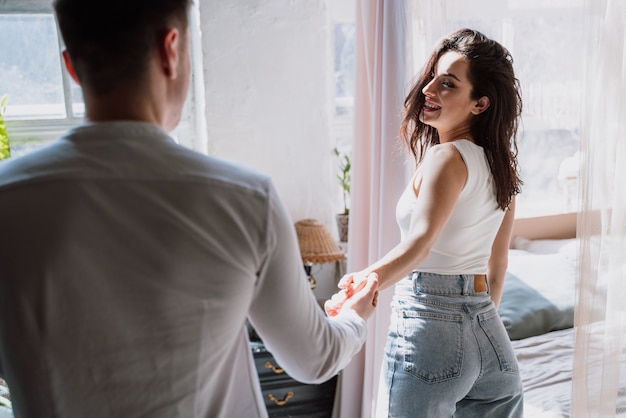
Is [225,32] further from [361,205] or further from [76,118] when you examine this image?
[361,205]

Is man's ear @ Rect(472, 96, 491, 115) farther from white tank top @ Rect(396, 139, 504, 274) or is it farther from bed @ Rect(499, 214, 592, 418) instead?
bed @ Rect(499, 214, 592, 418)

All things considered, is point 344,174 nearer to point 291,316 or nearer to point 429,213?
point 429,213

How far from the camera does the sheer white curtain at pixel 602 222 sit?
1260mm

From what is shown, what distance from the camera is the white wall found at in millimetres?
3020

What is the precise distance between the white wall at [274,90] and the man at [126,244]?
7.26ft

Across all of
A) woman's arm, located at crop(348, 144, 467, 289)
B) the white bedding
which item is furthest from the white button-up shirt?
the white bedding

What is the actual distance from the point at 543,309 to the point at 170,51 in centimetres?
231

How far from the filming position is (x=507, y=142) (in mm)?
1588

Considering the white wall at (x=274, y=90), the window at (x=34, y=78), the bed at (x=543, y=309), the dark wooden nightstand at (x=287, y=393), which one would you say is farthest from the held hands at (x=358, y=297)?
the window at (x=34, y=78)

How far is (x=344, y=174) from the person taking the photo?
321 centimetres

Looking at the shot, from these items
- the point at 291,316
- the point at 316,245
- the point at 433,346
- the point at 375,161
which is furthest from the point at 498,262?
the point at 316,245

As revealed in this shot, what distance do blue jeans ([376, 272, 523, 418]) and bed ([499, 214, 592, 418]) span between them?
0.65 meters

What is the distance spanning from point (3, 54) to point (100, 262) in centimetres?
258

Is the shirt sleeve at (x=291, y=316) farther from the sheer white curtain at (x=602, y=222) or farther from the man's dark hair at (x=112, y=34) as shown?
the sheer white curtain at (x=602, y=222)
